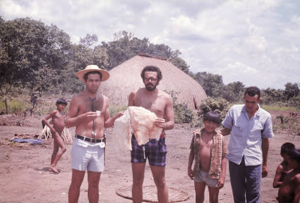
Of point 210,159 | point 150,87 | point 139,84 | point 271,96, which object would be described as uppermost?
point 271,96

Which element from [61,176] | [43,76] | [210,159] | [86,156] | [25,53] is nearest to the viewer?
[86,156]

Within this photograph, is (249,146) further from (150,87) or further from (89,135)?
(89,135)

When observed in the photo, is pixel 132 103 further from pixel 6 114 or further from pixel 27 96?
pixel 27 96

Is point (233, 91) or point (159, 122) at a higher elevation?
point (233, 91)

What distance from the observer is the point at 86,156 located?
3.26m

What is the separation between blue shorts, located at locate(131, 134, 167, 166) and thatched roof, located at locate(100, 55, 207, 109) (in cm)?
1599

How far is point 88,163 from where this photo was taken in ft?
10.9

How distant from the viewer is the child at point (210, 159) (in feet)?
11.3

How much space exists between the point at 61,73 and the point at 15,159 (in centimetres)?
2194

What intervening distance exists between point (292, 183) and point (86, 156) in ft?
7.04

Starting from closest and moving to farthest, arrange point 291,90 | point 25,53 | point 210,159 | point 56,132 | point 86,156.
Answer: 1. point 86,156
2. point 210,159
3. point 56,132
4. point 25,53
5. point 291,90

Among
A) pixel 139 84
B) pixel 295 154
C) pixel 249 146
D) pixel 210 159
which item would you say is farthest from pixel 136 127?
pixel 139 84

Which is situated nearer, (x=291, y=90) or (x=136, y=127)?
(x=136, y=127)

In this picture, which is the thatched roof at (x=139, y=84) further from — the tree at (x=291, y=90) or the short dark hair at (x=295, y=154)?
the short dark hair at (x=295, y=154)
